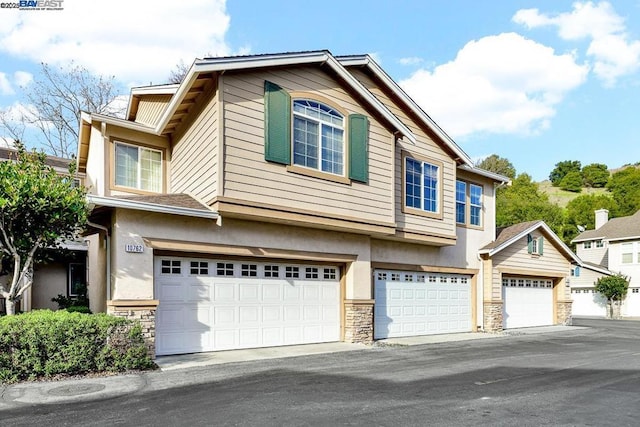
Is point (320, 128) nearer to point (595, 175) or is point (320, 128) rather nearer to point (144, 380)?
point (144, 380)

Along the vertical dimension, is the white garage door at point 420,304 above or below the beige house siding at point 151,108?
below

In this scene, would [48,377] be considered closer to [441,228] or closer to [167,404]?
[167,404]

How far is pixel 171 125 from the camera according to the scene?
519 inches

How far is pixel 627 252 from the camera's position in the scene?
31.3 metres

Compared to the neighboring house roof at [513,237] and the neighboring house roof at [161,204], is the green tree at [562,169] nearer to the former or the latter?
the neighboring house roof at [513,237]

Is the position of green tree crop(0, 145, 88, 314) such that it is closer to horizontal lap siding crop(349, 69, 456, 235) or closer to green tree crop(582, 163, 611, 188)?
horizontal lap siding crop(349, 69, 456, 235)

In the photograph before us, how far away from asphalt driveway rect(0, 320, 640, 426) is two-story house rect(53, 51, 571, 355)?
75.2 inches

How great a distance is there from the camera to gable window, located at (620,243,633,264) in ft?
102

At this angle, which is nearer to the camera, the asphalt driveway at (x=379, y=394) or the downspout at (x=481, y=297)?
the asphalt driveway at (x=379, y=394)

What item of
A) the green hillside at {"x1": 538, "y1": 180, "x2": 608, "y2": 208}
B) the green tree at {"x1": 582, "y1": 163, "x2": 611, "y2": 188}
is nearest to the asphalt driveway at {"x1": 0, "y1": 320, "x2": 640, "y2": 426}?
the green hillside at {"x1": 538, "y1": 180, "x2": 608, "y2": 208}

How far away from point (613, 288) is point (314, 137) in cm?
2568

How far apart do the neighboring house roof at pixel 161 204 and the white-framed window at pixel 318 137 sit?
2.58 meters

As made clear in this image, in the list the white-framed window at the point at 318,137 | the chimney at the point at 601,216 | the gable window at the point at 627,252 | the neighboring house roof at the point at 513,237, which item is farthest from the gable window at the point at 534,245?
the chimney at the point at 601,216

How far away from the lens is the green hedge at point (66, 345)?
8180 mm
